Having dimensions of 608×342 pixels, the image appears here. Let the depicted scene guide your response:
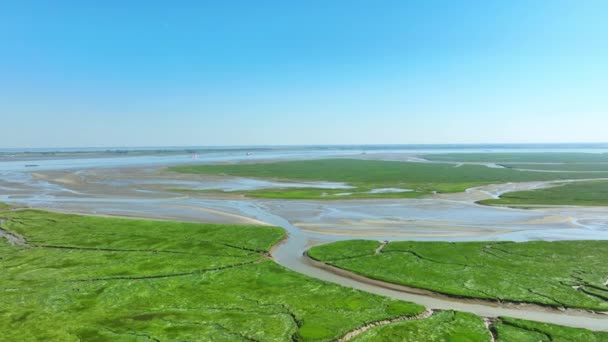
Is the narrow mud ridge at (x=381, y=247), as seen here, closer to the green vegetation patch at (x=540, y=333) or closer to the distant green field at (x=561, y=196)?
the green vegetation patch at (x=540, y=333)

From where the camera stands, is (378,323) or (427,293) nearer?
(378,323)

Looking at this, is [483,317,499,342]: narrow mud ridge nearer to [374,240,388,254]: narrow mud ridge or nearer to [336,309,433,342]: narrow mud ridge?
[336,309,433,342]: narrow mud ridge

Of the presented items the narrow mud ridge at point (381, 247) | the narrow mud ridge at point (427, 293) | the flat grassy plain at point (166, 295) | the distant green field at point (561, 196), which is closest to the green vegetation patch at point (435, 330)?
the flat grassy plain at point (166, 295)

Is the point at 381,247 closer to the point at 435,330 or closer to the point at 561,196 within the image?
the point at 435,330

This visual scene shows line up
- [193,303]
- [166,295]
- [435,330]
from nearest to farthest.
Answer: [435,330] → [193,303] → [166,295]

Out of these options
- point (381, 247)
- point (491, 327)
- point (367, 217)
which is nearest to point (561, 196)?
point (367, 217)

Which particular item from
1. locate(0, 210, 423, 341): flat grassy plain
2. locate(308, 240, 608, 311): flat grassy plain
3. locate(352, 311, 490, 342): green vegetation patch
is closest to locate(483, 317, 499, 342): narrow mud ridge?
locate(352, 311, 490, 342): green vegetation patch
